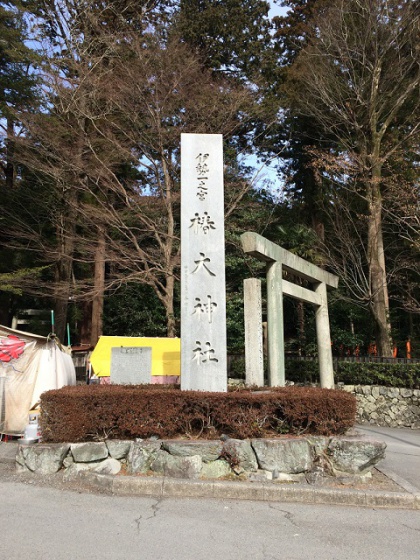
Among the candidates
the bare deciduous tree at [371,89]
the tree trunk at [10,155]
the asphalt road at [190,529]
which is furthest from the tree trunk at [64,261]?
the asphalt road at [190,529]

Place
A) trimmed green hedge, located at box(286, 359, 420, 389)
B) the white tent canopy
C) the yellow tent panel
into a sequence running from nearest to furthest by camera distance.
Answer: the white tent canopy, trimmed green hedge, located at box(286, 359, 420, 389), the yellow tent panel

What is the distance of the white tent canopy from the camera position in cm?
821

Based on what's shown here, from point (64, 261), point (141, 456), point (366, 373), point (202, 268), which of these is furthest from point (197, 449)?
point (64, 261)

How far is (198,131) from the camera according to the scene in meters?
16.3

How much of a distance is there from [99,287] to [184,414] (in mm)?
10837

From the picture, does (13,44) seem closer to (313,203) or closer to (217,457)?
(313,203)

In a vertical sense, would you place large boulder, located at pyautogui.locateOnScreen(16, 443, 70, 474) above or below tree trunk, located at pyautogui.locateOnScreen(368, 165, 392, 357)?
below

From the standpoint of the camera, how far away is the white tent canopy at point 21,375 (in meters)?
8.21

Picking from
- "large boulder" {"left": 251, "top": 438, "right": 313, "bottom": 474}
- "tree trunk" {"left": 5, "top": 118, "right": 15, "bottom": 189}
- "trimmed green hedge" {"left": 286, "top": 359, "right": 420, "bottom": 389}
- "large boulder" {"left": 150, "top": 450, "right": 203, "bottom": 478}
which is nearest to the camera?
"large boulder" {"left": 150, "top": 450, "right": 203, "bottom": 478}

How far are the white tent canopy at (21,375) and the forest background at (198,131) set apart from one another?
23.5 feet

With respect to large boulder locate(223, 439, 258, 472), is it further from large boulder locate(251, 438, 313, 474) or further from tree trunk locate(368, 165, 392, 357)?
tree trunk locate(368, 165, 392, 357)

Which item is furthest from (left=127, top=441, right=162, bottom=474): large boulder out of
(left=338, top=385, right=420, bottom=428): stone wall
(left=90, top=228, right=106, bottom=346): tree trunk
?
(left=90, top=228, right=106, bottom=346): tree trunk

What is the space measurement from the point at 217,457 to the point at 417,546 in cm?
238

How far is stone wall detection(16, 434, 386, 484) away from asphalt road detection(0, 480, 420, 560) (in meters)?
0.47
